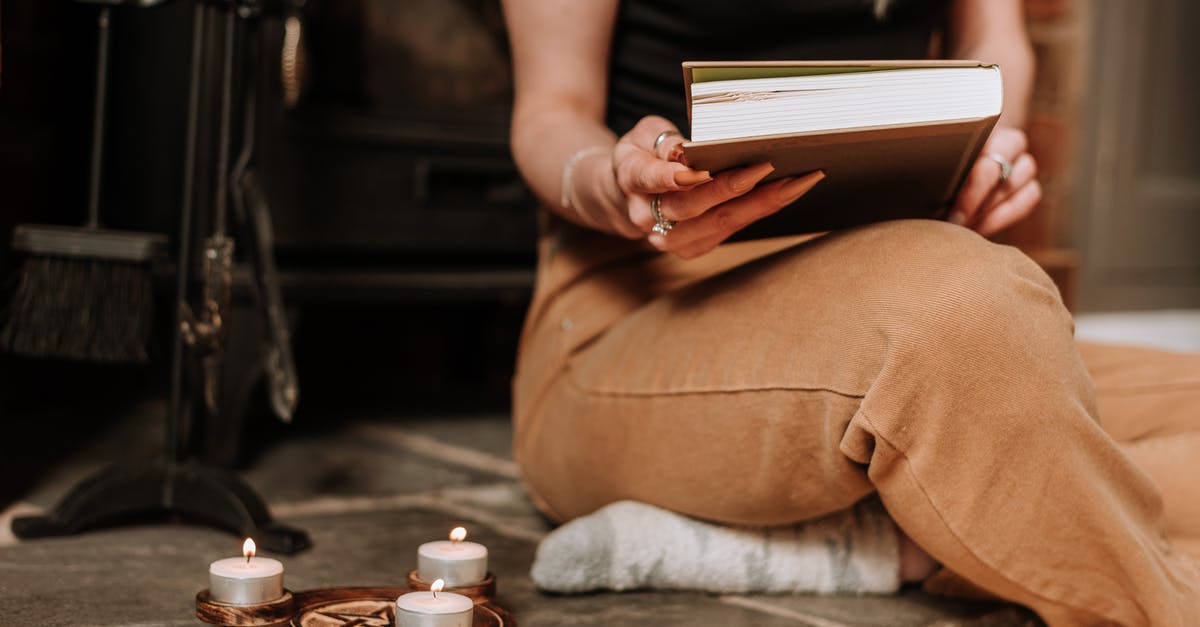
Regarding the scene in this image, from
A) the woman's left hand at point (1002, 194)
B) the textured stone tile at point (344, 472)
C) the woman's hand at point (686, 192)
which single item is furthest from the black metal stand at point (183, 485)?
the woman's left hand at point (1002, 194)

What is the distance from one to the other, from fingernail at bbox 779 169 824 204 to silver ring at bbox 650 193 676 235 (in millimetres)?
67

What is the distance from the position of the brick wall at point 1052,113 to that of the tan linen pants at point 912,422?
1270 mm

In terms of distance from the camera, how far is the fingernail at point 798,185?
26.8 inches

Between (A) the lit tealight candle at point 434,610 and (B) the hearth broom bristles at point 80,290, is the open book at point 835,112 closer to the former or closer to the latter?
(A) the lit tealight candle at point 434,610

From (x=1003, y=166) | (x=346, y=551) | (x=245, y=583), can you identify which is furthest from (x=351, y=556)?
(x=1003, y=166)

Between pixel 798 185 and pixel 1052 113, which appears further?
pixel 1052 113

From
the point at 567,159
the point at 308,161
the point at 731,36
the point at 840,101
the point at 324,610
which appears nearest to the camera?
the point at 840,101

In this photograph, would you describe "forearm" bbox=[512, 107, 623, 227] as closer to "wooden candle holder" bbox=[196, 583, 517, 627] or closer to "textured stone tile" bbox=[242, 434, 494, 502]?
"wooden candle holder" bbox=[196, 583, 517, 627]

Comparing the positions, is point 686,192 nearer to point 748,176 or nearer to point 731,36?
point 748,176

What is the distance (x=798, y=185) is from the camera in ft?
2.24

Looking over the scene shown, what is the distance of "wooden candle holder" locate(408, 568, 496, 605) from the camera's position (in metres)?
0.76

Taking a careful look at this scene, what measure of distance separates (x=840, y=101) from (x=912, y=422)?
0.21 metres

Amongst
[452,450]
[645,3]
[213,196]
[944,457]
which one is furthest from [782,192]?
[452,450]

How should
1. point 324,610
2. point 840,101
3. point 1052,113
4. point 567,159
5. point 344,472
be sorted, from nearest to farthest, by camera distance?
point 840,101 → point 324,610 → point 567,159 → point 344,472 → point 1052,113
